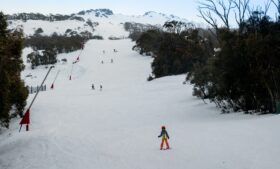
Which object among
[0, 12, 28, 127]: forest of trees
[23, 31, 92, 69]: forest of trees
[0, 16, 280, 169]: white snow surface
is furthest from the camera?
[23, 31, 92, 69]: forest of trees

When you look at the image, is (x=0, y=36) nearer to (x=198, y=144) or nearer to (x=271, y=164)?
(x=198, y=144)


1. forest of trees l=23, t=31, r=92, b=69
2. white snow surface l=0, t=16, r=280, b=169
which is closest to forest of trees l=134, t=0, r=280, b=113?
white snow surface l=0, t=16, r=280, b=169

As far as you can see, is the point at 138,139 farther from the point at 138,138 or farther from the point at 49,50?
the point at 49,50

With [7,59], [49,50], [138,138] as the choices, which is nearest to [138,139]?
[138,138]

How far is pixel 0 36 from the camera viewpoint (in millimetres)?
21094

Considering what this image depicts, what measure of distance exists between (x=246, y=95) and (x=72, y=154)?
15.7 m

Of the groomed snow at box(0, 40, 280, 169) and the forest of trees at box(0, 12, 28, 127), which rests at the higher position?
the forest of trees at box(0, 12, 28, 127)

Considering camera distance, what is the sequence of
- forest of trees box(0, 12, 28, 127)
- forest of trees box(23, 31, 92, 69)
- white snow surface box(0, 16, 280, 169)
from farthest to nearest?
1. forest of trees box(23, 31, 92, 69)
2. forest of trees box(0, 12, 28, 127)
3. white snow surface box(0, 16, 280, 169)

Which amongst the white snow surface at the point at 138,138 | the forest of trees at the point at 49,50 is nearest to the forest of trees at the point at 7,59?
the white snow surface at the point at 138,138

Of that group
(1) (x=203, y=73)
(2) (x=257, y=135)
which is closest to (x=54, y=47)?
(1) (x=203, y=73)

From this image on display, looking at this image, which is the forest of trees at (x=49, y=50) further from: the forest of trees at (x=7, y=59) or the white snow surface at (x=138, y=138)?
the forest of trees at (x=7, y=59)

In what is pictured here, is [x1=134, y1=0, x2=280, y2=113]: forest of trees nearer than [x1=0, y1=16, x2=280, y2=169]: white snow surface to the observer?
No

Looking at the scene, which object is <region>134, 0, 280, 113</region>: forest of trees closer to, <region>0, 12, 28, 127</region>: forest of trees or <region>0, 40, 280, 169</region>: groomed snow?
<region>0, 40, 280, 169</region>: groomed snow

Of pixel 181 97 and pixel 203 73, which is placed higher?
pixel 203 73
